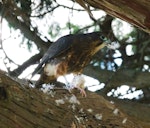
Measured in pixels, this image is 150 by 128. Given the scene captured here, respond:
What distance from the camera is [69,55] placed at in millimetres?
2945

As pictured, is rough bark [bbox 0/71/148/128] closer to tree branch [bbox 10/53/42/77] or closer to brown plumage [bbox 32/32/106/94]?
brown plumage [bbox 32/32/106/94]

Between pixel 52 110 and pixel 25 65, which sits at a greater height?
pixel 52 110

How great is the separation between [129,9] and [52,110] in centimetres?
51

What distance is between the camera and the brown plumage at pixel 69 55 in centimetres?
293

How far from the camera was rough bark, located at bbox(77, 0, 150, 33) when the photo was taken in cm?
185

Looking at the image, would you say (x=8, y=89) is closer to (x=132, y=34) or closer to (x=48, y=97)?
(x=48, y=97)

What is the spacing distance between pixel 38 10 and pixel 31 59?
1.25 feet

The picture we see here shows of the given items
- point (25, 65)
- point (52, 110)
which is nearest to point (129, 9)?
point (52, 110)

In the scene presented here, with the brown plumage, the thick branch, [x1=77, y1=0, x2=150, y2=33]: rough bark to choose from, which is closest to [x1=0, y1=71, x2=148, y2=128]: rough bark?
[x1=77, y1=0, x2=150, y2=33]: rough bark

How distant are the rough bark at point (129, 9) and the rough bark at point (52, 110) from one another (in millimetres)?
414

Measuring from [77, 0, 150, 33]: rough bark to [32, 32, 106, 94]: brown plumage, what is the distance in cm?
96

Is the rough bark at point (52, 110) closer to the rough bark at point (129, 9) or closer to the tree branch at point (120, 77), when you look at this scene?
the rough bark at point (129, 9)

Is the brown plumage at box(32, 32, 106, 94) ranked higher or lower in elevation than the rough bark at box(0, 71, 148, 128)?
lower

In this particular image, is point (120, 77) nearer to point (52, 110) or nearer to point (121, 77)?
point (121, 77)
